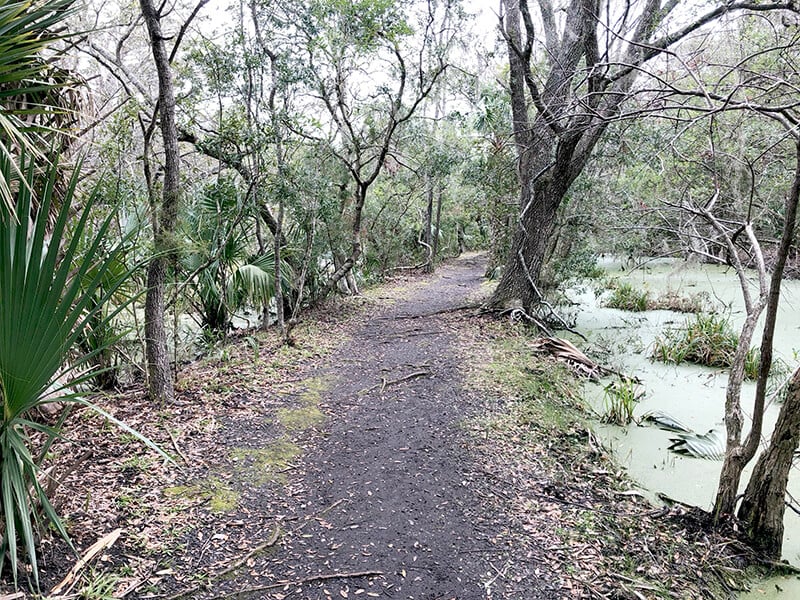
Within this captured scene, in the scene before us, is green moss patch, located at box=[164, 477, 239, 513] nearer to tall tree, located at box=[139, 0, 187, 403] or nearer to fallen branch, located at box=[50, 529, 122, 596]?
fallen branch, located at box=[50, 529, 122, 596]

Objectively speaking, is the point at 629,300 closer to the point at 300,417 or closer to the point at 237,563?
the point at 300,417

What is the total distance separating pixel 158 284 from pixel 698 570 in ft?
11.5

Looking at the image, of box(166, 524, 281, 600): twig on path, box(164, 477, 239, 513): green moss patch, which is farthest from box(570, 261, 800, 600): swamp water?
box(164, 477, 239, 513): green moss patch

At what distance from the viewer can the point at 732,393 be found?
253cm

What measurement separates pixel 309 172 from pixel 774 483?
5.12 metres

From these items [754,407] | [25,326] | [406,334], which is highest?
[25,326]

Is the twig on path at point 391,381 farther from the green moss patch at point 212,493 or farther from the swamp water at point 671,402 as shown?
the green moss patch at point 212,493

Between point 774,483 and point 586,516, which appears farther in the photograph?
point 586,516

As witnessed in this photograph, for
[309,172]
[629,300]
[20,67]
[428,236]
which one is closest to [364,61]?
[309,172]

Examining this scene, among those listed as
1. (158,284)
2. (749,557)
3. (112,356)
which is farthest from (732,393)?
(112,356)

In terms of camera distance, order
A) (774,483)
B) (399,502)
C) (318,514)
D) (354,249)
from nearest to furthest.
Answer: (774,483) < (318,514) < (399,502) < (354,249)

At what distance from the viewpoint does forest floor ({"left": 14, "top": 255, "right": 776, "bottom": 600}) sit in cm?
201

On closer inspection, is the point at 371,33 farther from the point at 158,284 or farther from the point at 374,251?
the point at 374,251

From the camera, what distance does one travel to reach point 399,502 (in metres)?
2.62
